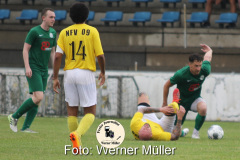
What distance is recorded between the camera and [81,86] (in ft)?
26.2

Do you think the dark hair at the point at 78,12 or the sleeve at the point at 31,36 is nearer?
the dark hair at the point at 78,12

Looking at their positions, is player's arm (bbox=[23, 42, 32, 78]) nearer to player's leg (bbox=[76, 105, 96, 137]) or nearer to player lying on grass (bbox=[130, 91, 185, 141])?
player lying on grass (bbox=[130, 91, 185, 141])

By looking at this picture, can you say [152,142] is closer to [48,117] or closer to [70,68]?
[70,68]

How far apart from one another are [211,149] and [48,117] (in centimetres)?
914

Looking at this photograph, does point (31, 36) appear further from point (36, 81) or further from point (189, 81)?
point (189, 81)

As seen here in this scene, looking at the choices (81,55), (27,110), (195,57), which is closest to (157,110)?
(195,57)

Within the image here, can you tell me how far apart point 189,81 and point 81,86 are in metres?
3.21

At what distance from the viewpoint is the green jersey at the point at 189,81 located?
10633mm

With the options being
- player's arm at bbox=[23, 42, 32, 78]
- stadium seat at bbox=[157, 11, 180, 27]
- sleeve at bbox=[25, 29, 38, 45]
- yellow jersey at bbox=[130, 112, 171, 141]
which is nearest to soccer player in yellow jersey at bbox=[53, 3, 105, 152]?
yellow jersey at bbox=[130, 112, 171, 141]

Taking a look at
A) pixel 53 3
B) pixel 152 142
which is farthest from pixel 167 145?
pixel 53 3

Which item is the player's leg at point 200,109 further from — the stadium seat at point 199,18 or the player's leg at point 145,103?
the stadium seat at point 199,18

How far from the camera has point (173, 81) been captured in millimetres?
10648

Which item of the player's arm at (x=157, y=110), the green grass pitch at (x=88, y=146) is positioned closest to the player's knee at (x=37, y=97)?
the green grass pitch at (x=88, y=146)

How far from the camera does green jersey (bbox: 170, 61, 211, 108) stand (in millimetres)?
10633
